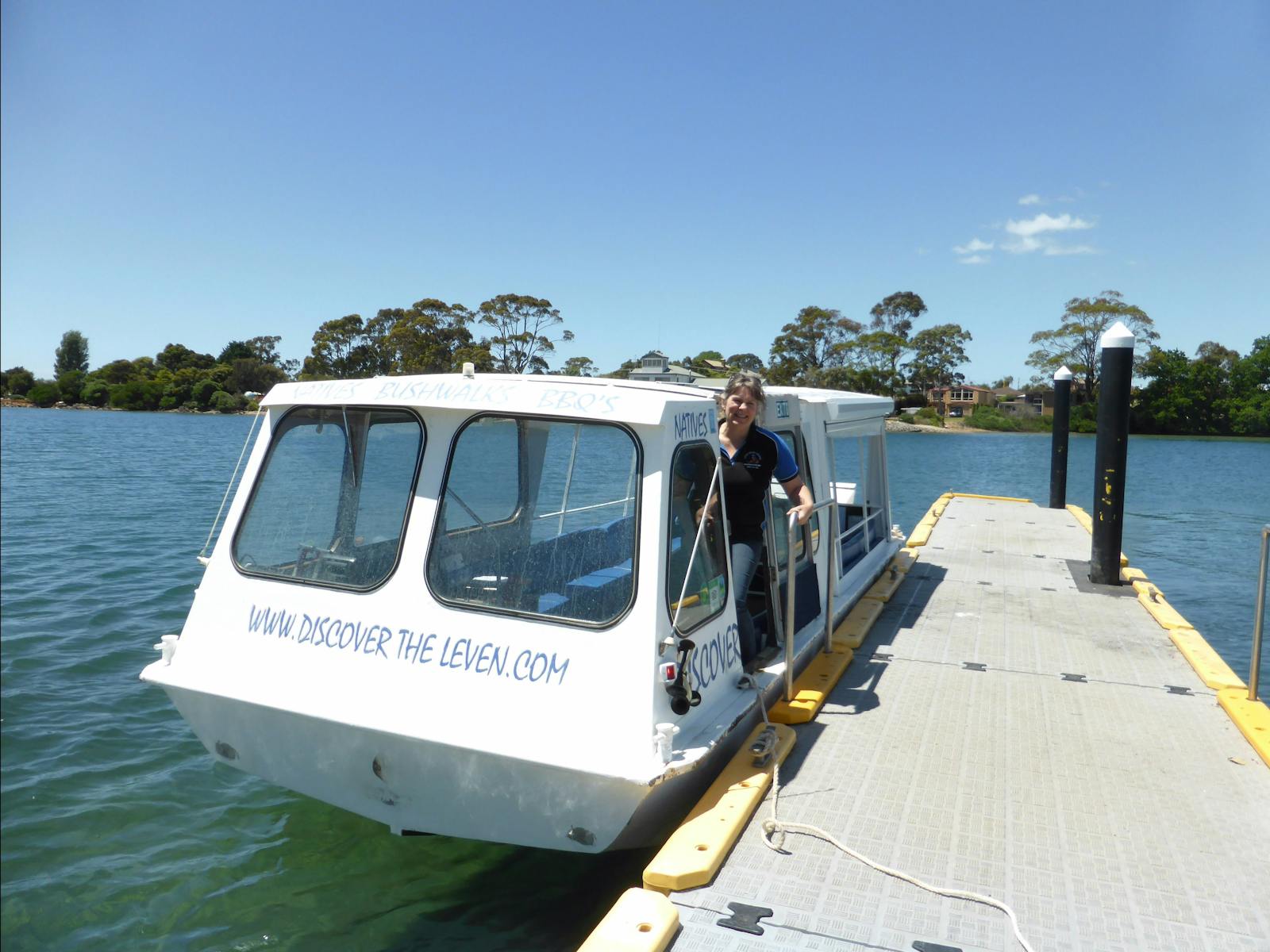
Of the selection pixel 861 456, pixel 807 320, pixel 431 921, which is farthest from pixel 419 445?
pixel 807 320

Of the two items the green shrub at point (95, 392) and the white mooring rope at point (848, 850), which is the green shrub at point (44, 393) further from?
the white mooring rope at point (848, 850)

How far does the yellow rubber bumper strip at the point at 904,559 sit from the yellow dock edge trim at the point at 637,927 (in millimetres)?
6375

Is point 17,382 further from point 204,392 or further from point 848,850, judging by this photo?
point 848,850

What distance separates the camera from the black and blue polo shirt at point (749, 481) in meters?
5.02

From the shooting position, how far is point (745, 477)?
499cm

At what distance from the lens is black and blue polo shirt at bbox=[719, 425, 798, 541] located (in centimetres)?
502

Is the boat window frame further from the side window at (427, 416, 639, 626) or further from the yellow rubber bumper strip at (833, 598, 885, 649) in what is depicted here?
the yellow rubber bumper strip at (833, 598, 885, 649)

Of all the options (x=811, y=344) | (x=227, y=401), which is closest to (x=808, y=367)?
(x=811, y=344)

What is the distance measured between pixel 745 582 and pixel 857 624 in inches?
95.2

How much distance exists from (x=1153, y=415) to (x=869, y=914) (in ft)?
255

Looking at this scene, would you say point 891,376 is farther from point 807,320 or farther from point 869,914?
point 869,914

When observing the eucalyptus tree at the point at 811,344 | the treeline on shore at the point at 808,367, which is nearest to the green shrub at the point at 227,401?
the treeline on shore at the point at 808,367

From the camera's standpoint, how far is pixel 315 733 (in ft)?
13.2

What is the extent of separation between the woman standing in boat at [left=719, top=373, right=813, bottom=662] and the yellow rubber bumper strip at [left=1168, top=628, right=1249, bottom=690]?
3.08 metres
